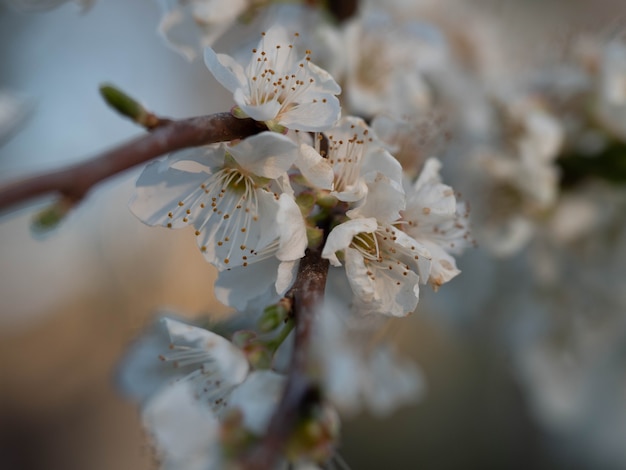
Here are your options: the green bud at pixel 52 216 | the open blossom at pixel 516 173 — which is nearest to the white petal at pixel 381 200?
the green bud at pixel 52 216

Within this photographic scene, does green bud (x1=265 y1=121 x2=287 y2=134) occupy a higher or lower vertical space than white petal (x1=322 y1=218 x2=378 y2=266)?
higher

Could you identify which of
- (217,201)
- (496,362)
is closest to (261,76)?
(217,201)

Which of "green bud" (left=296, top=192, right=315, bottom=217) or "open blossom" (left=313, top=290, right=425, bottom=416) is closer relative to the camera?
"green bud" (left=296, top=192, right=315, bottom=217)

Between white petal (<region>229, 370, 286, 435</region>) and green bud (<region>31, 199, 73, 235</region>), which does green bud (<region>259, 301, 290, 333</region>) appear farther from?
green bud (<region>31, 199, 73, 235</region>)

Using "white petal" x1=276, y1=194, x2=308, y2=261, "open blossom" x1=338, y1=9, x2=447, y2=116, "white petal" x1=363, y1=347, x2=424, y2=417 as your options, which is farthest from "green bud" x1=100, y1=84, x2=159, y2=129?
"white petal" x1=363, y1=347, x2=424, y2=417

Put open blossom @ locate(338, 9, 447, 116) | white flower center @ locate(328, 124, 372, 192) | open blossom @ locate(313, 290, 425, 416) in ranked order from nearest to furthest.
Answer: white flower center @ locate(328, 124, 372, 192) → open blossom @ locate(313, 290, 425, 416) → open blossom @ locate(338, 9, 447, 116)

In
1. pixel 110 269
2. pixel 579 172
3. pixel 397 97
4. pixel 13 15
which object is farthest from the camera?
pixel 110 269

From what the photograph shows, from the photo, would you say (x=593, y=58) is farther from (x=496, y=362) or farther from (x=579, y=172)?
(x=496, y=362)
